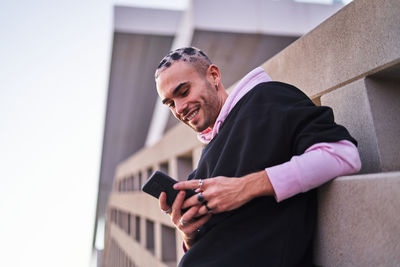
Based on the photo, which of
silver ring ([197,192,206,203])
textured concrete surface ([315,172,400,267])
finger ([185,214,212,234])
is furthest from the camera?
finger ([185,214,212,234])

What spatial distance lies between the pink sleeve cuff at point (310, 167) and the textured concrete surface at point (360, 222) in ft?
0.30

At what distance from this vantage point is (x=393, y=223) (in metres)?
1.03

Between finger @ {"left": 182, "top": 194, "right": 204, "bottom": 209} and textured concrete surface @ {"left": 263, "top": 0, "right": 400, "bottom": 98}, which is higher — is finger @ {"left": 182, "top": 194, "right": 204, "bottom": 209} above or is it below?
below

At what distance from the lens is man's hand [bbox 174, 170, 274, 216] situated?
4.05 feet

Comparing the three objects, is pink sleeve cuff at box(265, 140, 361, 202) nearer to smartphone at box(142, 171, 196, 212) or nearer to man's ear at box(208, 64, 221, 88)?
smartphone at box(142, 171, 196, 212)

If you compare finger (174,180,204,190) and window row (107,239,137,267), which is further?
window row (107,239,137,267)

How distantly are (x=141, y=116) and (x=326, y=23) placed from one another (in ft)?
50.4

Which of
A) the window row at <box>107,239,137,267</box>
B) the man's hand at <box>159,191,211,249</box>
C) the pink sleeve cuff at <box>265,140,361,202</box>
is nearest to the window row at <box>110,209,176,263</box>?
the window row at <box>107,239,137,267</box>

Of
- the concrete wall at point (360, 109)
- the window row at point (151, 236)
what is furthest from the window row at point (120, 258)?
the concrete wall at point (360, 109)

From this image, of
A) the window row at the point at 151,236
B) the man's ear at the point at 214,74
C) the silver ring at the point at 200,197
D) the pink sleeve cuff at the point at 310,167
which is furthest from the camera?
the window row at the point at 151,236

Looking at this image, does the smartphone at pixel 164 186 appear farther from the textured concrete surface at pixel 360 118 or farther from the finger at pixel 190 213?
the textured concrete surface at pixel 360 118

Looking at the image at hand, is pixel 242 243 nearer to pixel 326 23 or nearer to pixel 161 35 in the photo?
pixel 326 23

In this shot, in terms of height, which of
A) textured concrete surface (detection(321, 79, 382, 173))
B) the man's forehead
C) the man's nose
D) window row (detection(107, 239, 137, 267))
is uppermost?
the man's forehead

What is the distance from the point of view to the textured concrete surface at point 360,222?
1041 mm
